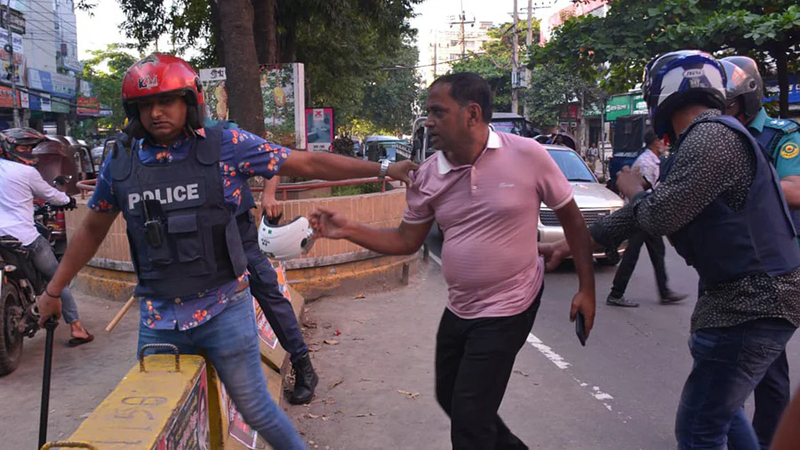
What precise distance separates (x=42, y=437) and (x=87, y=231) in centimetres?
94

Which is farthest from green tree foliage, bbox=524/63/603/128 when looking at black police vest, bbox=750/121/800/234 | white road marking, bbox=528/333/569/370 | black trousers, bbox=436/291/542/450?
black trousers, bbox=436/291/542/450

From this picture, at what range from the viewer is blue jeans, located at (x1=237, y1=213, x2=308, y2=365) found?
4.32m

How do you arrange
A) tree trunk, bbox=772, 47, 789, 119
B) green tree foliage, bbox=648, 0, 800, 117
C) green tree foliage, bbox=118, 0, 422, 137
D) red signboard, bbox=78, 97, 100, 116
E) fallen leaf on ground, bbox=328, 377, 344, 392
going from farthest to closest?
red signboard, bbox=78, 97, 100, 116 → green tree foliage, bbox=118, 0, 422, 137 → tree trunk, bbox=772, 47, 789, 119 → green tree foliage, bbox=648, 0, 800, 117 → fallen leaf on ground, bbox=328, 377, 344, 392

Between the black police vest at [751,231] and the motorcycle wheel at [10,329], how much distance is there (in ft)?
16.0

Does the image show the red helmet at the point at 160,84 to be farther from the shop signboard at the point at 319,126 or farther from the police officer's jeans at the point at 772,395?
the shop signboard at the point at 319,126

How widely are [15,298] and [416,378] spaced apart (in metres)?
Answer: 3.26

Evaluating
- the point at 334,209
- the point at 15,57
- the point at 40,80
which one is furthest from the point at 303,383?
the point at 40,80

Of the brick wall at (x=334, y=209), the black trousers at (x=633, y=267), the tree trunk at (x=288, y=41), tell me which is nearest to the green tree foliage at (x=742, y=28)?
the black trousers at (x=633, y=267)

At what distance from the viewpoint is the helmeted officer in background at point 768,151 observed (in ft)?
10.6

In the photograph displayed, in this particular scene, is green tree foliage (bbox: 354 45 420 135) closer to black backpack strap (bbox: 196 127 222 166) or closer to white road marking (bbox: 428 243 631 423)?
white road marking (bbox: 428 243 631 423)

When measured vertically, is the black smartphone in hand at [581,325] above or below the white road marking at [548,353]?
above

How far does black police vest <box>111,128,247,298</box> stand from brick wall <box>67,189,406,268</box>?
414cm

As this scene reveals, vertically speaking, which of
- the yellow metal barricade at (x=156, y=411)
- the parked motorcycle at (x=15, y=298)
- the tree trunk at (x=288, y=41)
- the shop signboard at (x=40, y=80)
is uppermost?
the shop signboard at (x=40, y=80)

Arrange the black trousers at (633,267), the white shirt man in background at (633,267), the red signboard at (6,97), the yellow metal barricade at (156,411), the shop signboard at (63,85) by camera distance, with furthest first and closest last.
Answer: the shop signboard at (63,85) → the red signboard at (6,97) → the black trousers at (633,267) → the white shirt man in background at (633,267) → the yellow metal barricade at (156,411)
